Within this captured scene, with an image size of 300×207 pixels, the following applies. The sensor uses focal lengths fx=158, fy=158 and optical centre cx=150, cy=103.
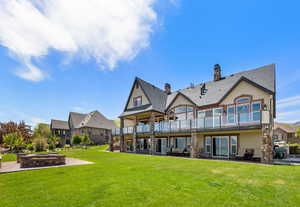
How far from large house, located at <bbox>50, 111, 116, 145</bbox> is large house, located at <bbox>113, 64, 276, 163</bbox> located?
80.1 feet

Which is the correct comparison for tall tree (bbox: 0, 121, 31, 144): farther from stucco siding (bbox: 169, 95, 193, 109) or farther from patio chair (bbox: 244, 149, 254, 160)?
patio chair (bbox: 244, 149, 254, 160)

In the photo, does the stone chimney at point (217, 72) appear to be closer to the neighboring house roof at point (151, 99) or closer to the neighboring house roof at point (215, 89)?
the neighboring house roof at point (215, 89)

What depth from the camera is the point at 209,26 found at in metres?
14.8

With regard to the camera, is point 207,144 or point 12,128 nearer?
point 207,144

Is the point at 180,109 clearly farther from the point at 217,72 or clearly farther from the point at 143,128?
the point at 217,72

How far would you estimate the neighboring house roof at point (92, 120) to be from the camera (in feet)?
147

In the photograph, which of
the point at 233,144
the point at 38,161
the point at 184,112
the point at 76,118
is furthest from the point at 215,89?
the point at 76,118

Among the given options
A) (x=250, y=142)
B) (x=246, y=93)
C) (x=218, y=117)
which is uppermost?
(x=246, y=93)

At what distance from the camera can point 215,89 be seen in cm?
1828

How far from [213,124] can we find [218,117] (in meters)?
0.80

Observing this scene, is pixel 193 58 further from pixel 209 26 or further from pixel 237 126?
pixel 237 126

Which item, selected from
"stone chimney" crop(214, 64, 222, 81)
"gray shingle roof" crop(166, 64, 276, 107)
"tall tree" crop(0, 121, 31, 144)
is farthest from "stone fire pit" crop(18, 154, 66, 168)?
"tall tree" crop(0, 121, 31, 144)

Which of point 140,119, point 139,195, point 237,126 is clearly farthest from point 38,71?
point 237,126

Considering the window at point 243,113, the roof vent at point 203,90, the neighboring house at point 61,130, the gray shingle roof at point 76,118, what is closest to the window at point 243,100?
the window at point 243,113
